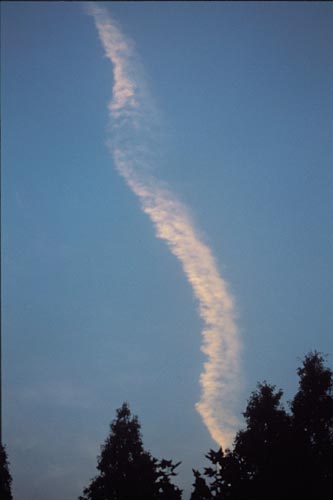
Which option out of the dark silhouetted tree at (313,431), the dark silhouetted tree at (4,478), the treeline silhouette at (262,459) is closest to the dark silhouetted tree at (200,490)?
the treeline silhouette at (262,459)

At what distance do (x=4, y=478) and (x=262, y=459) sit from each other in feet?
75.1

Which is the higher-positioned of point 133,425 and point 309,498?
point 133,425

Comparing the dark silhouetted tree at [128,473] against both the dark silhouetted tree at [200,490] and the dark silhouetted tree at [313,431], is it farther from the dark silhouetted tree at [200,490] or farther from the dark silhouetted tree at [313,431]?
the dark silhouetted tree at [313,431]

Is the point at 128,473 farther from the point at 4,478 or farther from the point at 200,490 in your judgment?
the point at 4,478

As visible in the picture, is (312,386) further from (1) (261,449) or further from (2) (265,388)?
(1) (261,449)

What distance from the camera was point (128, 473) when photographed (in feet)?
77.4

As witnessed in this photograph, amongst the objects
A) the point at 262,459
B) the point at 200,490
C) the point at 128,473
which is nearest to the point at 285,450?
the point at 262,459

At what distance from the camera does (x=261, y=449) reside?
21.3 m

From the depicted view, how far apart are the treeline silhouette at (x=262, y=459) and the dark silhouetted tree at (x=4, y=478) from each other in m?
9.73

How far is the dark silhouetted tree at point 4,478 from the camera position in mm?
28266

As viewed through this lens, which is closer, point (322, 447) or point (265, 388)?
point (322, 447)

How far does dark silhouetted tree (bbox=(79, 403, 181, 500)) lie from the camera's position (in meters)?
22.8

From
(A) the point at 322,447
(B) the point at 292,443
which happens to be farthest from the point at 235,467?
(A) the point at 322,447

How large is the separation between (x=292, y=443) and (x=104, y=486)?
43.5ft
